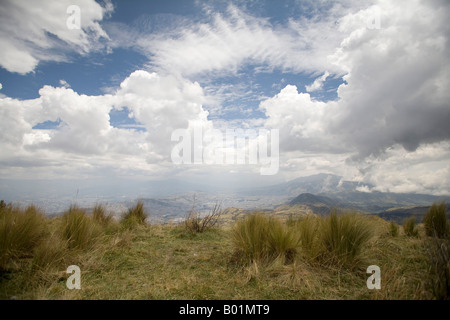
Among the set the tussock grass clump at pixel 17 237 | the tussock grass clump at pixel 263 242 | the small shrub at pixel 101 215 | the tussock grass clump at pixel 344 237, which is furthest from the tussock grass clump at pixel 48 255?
the tussock grass clump at pixel 344 237

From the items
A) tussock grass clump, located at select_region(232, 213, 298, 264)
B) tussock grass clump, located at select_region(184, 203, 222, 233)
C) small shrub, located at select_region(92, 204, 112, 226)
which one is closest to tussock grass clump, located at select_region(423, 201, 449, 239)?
tussock grass clump, located at select_region(232, 213, 298, 264)

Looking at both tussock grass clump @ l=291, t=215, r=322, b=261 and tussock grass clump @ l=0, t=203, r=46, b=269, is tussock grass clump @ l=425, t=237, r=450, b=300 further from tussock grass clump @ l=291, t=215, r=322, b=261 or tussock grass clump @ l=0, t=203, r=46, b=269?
tussock grass clump @ l=0, t=203, r=46, b=269

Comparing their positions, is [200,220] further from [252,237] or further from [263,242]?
[263,242]

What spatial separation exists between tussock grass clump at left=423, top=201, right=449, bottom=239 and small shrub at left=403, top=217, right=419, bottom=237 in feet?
1.07

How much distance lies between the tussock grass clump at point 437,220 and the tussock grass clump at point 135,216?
1027 cm

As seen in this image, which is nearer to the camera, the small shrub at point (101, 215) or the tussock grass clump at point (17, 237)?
the tussock grass clump at point (17, 237)

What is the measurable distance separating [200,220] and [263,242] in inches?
153

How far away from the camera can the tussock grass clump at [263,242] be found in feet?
14.7

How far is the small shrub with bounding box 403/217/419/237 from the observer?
24.0ft

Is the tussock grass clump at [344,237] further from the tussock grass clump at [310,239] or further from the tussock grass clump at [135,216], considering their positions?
the tussock grass clump at [135,216]

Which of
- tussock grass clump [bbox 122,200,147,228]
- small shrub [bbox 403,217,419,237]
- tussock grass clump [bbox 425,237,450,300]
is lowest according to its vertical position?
small shrub [bbox 403,217,419,237]
